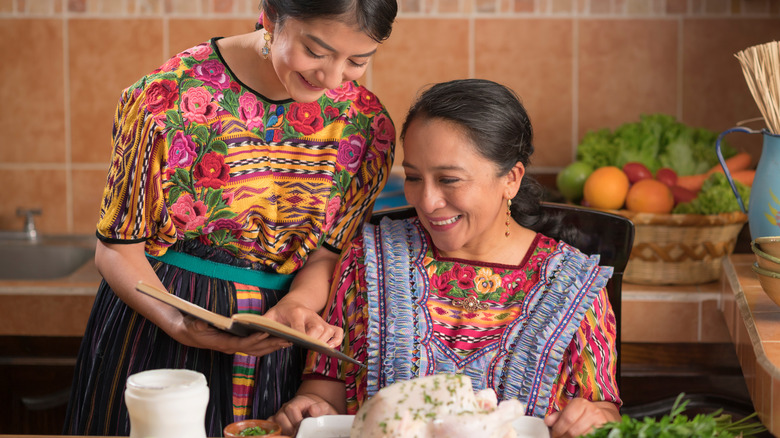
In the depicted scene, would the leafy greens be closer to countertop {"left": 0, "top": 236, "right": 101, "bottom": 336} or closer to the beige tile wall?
the beige tile wall

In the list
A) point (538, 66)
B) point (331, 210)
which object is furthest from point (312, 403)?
point (538, 66)

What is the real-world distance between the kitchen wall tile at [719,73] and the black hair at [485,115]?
128cm

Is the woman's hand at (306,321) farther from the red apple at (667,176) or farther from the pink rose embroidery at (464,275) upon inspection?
the red apple at (667,176)

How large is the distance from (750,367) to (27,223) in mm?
2475

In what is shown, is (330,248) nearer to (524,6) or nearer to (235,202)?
(235,202)

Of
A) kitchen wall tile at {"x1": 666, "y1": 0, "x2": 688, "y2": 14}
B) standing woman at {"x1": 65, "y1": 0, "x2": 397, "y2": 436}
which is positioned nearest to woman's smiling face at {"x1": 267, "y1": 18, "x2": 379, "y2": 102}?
standing woman at {"x1": 65, "y1": 0, "x2": 397, "y2": 436}

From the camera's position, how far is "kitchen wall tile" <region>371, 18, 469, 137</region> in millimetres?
2828

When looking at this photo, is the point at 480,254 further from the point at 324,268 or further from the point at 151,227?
the point at 151,227

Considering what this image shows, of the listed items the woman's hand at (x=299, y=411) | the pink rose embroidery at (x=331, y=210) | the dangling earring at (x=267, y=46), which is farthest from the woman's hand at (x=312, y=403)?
the dangling earring at (x=267, y=46)

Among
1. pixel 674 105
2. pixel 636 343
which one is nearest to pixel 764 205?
pixel 636 343

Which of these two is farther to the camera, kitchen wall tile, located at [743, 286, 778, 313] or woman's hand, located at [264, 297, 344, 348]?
kitchen wall tile, located at [743, 286, 778, 313]

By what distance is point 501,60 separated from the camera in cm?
283

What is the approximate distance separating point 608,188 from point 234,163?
1.23 meters

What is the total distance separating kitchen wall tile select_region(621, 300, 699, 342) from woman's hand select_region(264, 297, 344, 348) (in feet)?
3.80
